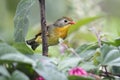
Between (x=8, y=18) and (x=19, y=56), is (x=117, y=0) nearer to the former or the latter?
(x=8, y=18)

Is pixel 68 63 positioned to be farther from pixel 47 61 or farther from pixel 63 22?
pixel 63 22

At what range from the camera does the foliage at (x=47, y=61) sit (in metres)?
0.94

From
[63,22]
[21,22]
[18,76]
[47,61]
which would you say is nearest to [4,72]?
[18,76]

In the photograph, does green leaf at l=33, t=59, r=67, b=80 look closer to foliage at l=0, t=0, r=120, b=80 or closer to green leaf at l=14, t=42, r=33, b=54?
foliage at l=0, t=0, r=120, b=80

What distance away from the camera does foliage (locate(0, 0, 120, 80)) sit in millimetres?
942

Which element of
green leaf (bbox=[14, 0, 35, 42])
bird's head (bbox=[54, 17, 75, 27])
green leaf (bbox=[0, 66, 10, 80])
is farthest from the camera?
bird's head (bbox=[54, 17, 75, 27])

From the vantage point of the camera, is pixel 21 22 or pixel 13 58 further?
pixel 21 22

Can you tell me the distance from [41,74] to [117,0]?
3804 mm

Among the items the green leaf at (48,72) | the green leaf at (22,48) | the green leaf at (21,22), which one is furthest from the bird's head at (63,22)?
the green leaf at (48,72)

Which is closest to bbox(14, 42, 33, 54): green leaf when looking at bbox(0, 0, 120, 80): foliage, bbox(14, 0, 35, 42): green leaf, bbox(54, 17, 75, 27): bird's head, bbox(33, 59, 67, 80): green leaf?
bbox(0, 0, 120, 80): foliage

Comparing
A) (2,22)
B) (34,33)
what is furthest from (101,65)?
(2,22)

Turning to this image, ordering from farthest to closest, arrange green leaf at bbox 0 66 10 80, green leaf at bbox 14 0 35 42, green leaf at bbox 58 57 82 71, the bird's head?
the bird's head
green leaf at bbox 14 0 35 42
green leaf at bbox 58 57 82 71
green leaf at bbox 0 66 10 80

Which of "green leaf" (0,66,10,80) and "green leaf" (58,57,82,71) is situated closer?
"green leaf" (0,66,10,80)

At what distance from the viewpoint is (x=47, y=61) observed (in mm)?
1044
